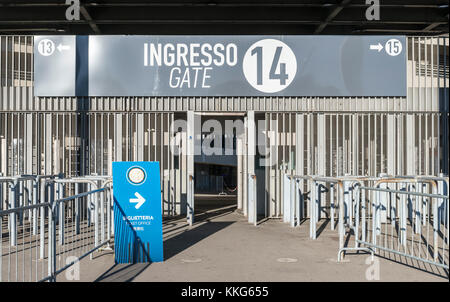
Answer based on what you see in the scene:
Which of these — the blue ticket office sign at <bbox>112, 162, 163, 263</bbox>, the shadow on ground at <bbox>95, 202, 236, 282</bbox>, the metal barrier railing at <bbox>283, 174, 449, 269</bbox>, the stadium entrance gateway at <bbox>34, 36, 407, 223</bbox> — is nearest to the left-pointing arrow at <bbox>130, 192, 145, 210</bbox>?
the blue ticket office sign at <bbox>112, 162, 163, 263</bbox>

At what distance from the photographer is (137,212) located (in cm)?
697

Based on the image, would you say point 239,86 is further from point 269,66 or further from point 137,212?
point 137,212

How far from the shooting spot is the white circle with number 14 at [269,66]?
11.5 metres

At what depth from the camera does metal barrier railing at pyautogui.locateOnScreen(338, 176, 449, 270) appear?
6.66 meters

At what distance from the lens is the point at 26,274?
6.20 metres

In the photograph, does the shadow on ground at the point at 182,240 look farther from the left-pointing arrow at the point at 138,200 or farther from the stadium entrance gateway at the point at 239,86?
the stadium entrance gateway at the point at 239,86

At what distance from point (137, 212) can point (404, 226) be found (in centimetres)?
512

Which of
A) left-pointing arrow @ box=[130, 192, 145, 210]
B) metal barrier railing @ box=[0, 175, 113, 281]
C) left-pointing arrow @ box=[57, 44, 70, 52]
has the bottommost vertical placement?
metal barrier railing @ box=[0, 175, 113, 281]

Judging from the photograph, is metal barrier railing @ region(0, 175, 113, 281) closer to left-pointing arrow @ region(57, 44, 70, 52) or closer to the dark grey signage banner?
the dark grey signage banner

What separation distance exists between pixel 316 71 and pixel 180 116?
162 inches

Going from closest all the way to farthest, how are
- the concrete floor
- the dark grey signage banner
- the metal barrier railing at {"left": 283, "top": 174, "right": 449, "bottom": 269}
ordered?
1. the concrete floor
2. the metal barrier railing at {"left": 283, "top": 174, "right": 449, "bottom": 269}
3. the dark grey signage banner

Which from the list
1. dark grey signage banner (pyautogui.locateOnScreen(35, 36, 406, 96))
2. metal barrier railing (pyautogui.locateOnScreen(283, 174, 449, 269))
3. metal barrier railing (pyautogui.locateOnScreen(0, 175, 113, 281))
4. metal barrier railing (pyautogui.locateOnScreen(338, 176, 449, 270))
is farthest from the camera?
dark grey signage banner (pyautogui.locateOnScreen(35, 36, 406, 96))

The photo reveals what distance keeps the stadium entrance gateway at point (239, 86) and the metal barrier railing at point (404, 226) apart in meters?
2.16

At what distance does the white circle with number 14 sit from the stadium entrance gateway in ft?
0.09
